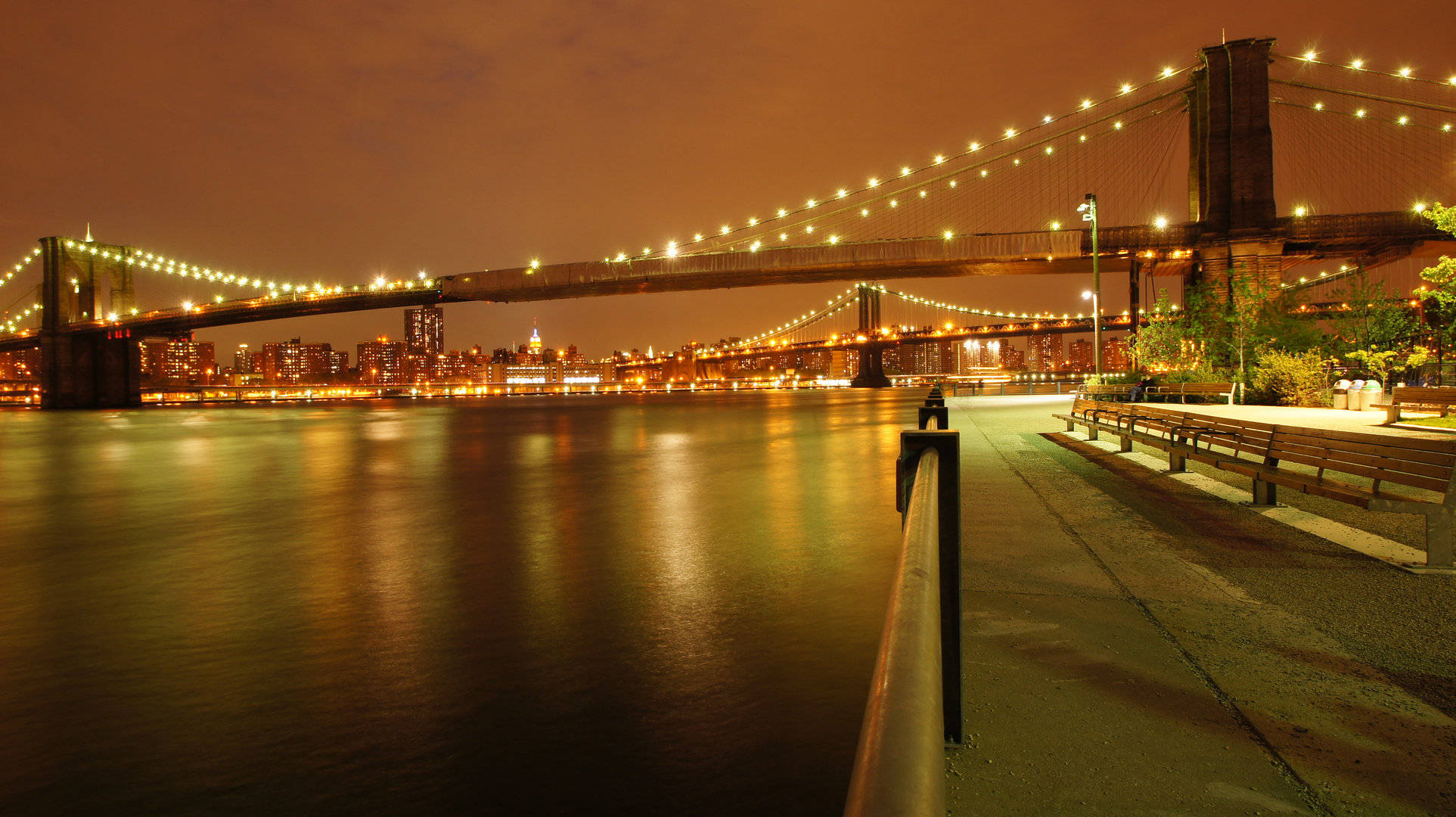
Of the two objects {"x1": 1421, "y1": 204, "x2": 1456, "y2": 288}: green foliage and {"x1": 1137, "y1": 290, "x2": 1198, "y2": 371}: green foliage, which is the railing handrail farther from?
{"x1": 1137, "y1": 290, "x2": 1198, "y2": 371}: green foliage

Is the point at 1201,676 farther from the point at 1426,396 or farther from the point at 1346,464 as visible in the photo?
the point at 1426,396

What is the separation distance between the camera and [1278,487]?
7.39m

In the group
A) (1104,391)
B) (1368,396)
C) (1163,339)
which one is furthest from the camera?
(1163,339)

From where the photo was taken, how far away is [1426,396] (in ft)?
42.2

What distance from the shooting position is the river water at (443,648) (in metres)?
2.71

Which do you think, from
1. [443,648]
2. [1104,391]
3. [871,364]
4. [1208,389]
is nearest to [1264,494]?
[443,648]

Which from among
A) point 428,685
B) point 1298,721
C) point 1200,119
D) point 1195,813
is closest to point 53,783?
point 428,685

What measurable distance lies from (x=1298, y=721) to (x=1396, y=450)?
133 inches

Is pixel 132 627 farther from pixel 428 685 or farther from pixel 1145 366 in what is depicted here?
pixel 1145 366

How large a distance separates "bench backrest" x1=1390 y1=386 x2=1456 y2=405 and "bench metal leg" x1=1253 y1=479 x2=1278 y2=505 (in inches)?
340

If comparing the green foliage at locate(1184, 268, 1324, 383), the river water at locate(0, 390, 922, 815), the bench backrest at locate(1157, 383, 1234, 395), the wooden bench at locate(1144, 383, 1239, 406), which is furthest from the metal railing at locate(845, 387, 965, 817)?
the green foliage at locate(1184, 268, 1324, 383)

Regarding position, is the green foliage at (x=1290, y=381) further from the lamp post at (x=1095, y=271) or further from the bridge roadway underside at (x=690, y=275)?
the bridge roadway underside at (x=690, y=275)

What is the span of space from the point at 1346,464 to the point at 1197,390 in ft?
57.6

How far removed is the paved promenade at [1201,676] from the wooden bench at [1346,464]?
13.2 inches
